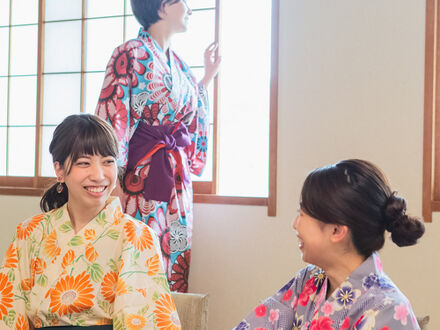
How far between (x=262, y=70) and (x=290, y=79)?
0.30 m

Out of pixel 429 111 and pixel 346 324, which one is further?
pixel 429 111

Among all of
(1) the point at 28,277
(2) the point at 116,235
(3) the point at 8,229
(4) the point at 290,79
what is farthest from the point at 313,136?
(3) the point at 8,229

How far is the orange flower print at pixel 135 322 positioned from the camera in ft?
4.70

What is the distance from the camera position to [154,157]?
234cm

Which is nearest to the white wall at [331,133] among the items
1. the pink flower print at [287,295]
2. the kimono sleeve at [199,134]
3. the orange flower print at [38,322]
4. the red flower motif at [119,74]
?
the kimono sleeve at [199,134]

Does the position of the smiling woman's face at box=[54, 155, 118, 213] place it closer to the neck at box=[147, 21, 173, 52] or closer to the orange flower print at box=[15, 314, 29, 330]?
the orange flower print at box=[15, 314, 29, 330]

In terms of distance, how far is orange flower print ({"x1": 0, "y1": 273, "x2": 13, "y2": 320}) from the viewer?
1.54m

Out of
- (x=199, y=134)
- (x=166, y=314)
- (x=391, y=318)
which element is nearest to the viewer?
(x=391, y=318)

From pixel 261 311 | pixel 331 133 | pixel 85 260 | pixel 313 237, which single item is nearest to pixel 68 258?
pixel 85 260

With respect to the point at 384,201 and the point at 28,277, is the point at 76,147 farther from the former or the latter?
the point at 384,201

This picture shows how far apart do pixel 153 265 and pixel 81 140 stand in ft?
1.37

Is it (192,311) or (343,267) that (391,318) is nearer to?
(343,267)

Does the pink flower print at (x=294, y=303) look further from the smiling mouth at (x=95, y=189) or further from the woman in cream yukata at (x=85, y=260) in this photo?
the smiling mouth at (x=95, y=189)

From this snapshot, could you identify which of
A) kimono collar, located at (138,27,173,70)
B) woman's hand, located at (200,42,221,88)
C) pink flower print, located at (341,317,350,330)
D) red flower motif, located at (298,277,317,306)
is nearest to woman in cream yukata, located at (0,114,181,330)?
red flower motif, located at (298,277,317,306)
